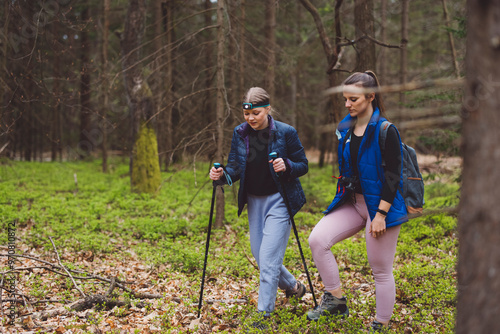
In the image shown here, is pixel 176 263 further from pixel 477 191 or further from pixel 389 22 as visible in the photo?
pixel 389 22

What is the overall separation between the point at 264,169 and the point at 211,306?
5.84 ft

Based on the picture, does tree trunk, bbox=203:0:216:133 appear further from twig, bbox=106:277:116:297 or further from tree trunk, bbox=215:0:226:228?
twig, bbox=106:277:116:297

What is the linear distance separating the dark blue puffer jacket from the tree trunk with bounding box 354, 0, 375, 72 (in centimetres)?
373

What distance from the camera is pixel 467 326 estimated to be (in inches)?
74.3

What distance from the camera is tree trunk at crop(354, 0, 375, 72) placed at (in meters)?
7.07

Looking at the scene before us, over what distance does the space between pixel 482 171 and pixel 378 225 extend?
162 centimetres

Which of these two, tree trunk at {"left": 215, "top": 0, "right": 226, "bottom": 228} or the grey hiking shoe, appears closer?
the grey hiking shoe

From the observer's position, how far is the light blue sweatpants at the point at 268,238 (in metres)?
3.90

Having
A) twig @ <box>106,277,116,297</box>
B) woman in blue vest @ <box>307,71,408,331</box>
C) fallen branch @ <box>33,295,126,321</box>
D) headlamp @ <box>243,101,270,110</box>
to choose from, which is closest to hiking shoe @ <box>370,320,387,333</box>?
woman in blue vest @ <box>307,71,408,331</box>

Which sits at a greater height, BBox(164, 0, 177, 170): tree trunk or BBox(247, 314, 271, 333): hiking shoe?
BBox(164, 0, 177, 170): tree trunk

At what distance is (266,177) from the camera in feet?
13.5

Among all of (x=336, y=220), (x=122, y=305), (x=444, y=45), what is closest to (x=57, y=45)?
(x=122, y=305)

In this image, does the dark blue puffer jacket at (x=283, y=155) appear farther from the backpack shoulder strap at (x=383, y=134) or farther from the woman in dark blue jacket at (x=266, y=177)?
the backpack shoulder strap at (x=383, y=134)

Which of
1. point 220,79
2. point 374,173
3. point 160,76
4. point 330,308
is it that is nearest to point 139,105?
point 160,76
